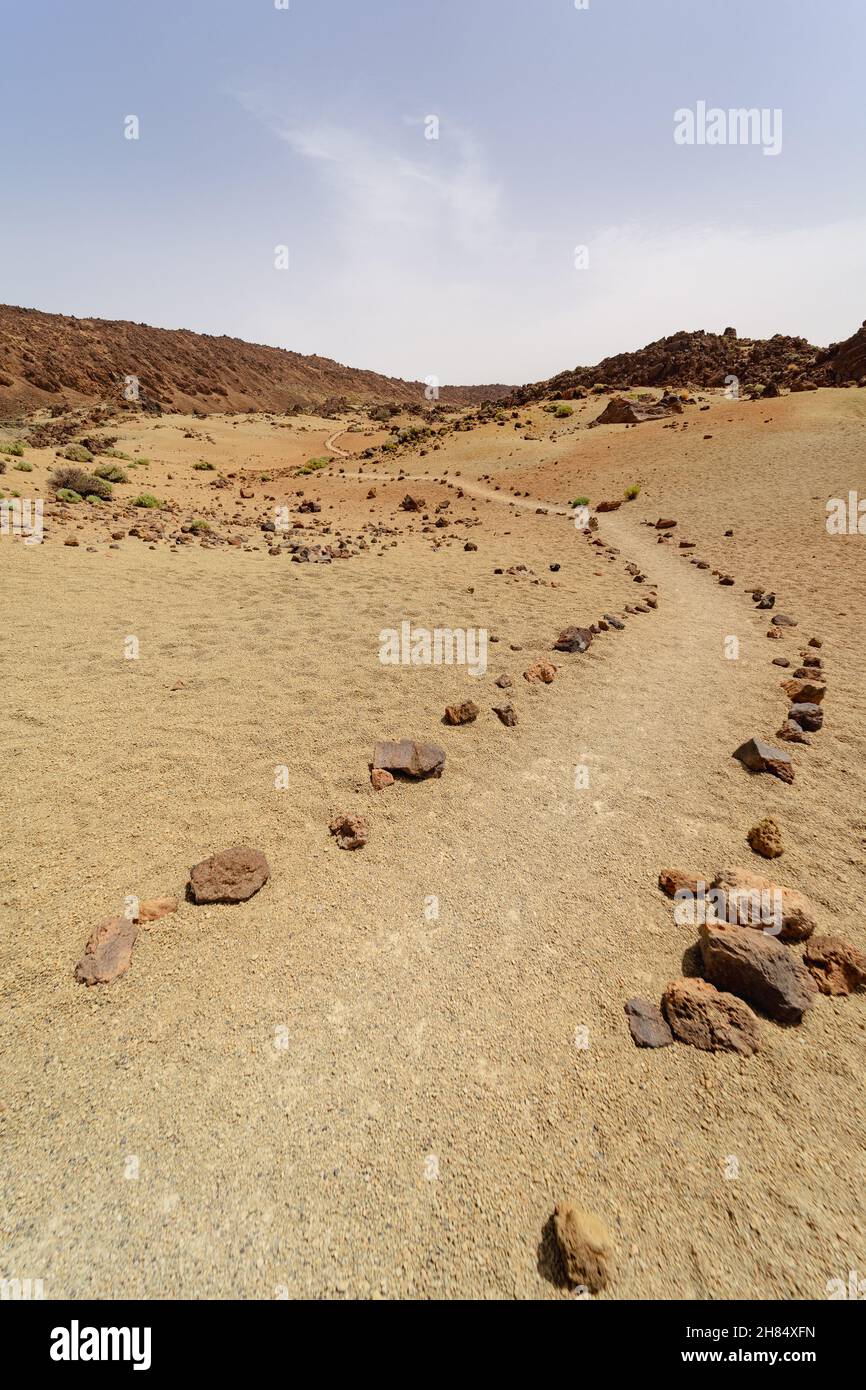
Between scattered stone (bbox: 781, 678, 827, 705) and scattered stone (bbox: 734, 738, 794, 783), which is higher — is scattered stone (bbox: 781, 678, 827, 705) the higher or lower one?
the higher one

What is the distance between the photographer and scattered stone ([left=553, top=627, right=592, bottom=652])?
341 inches

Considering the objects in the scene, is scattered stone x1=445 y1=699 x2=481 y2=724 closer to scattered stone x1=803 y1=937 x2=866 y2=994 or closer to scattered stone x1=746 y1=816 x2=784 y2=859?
scattered stone x1=746 y1=816 x2=784 y2=859

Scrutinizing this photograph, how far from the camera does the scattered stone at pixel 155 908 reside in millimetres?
3762

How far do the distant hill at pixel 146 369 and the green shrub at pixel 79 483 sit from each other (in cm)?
4187

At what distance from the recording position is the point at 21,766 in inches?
196

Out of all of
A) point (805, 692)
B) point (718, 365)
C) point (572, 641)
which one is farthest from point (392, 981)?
point (718, 365)

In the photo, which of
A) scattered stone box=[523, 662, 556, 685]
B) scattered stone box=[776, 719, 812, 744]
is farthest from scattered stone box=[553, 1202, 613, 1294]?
scattered stone box=[523, 662, 556, 685]

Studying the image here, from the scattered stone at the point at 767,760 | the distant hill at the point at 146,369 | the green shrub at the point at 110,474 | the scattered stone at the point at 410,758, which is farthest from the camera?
the distant hill at the point at 146,369

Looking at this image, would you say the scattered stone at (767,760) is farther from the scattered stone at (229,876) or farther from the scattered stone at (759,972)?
the scattered stone at (229,876)

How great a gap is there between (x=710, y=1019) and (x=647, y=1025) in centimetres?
38

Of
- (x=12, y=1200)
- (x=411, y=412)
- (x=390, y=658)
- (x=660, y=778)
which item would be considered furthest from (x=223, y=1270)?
(x=411, y=412)

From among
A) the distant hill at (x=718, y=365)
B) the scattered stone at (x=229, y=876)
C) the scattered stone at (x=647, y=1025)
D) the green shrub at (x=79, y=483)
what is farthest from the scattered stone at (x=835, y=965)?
the distant hill at (x=718, y=365)

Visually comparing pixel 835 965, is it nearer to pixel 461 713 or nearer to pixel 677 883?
pixel 677 883

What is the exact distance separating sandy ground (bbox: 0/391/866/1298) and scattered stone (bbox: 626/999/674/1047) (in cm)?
7
